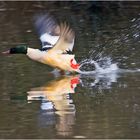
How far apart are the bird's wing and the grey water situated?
386 mm

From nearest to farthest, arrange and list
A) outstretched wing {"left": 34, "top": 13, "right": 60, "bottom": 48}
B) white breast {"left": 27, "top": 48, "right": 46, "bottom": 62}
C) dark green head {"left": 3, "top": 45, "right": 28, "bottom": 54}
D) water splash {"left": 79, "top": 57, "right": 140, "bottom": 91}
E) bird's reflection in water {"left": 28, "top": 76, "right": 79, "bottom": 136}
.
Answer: bird's reflection in water {"left": 28, "top": 76, "right": 79, "bottom": 136}
water splash {"left": 79, "top": 57, "right": 140, "bottom": 91}
white breast {"left": 27, "top": 48, "right": 46, "bottom": 62}
dark green head {"left": 3, "top": 45, "right": 28, "bottom": 54}
outstretched wing {"left": 34, "top": 13, "right": 60, "bottom": 48}

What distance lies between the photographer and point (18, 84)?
371 inches

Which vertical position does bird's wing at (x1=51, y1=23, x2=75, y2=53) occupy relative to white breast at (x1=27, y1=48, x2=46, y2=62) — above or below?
above

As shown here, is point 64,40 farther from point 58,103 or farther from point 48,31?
point 58,103

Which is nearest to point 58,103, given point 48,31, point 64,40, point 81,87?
point 81,87

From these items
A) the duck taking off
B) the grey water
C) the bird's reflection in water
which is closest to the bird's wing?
the duck taking off

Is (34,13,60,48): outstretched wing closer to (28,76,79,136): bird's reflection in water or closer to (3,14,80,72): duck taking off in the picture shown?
(3,14,80,72): duck taking off

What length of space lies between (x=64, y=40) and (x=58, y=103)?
240cm

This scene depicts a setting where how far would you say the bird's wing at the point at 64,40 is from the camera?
1031 cm

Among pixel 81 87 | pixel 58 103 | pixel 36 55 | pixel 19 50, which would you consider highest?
pixel 19 50

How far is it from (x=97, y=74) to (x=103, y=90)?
4.28 ft

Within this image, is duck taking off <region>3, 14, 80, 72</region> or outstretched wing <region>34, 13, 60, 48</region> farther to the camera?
outstretched wing <region>34, 13, 60, 48</region>

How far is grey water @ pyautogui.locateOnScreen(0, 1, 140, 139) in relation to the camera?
700cm

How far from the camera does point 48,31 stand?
36.2ft
